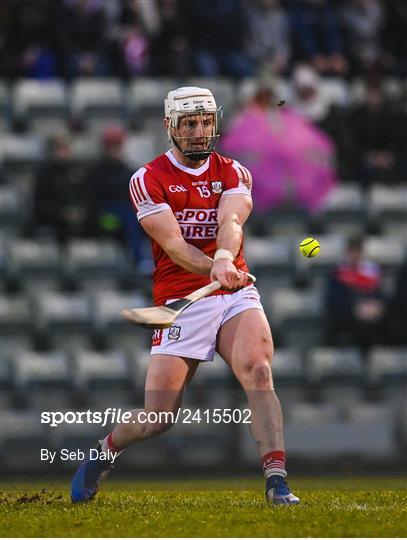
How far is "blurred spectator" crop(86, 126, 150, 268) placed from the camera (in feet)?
41.8

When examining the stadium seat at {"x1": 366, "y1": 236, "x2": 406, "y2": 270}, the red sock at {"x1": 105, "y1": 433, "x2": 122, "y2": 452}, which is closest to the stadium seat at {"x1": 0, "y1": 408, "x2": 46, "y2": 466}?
the red sock at {"x1": 105, "y1": 433, "x2": 122, "y2": 452}

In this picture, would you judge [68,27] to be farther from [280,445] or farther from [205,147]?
[280,445]

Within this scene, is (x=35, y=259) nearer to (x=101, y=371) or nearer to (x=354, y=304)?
(x=101, y=371)

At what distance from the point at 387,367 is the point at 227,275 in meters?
5.76

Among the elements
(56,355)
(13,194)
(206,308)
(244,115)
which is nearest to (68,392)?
(56,355)

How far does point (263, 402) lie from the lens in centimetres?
695

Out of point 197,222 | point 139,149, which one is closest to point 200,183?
point 197,222

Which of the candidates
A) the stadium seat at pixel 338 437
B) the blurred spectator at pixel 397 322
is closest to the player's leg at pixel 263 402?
the stadium seat at pixel 338 437

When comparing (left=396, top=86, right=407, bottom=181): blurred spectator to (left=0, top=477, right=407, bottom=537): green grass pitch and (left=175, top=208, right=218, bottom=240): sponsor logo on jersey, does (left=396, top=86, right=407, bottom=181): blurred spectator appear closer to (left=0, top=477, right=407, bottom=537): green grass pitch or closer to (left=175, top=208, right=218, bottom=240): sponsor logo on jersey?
(left=0, top=477, right=407, bottom=537): green grass pitch

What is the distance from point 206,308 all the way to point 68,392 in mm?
4579

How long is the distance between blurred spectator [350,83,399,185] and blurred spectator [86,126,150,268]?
267 centimetres

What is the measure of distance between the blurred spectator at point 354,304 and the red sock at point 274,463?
554cm

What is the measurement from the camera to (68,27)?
45.2ft

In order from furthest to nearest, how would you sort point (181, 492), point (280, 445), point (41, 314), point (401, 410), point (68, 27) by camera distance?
point (68, 27) → point (41, 314) → point (401, 410) → point (181, 492) → point (280, 445)
